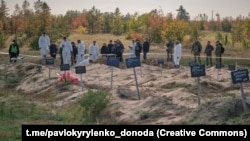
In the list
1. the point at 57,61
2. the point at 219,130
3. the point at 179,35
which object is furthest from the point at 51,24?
the point at 219,130

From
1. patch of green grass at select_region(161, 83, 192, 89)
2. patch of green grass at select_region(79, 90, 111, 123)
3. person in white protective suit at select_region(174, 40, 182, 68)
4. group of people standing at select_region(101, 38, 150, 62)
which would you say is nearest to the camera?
patch of green grass at select_region(79, 90, 111, 123)

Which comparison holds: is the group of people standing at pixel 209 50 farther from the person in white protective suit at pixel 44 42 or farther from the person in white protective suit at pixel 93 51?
the person in white protective suit at pixel 44 42

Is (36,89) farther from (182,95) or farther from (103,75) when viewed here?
(182,95)

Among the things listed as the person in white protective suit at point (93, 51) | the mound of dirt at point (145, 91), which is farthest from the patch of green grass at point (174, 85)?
the person in white protective suit at point (93, 51)

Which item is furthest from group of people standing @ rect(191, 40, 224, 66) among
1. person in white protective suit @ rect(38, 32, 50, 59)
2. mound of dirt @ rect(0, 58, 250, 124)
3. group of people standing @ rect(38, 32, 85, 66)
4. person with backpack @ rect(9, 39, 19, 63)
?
person with backpack @ rect(9, 39, 19, 63)

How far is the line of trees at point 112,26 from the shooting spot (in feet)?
148

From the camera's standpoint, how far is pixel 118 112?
1253 cm

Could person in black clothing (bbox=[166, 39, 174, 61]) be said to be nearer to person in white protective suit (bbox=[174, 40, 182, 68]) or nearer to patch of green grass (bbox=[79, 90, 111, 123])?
person in white protective suit (bbox=[174, 40, 182, 68])

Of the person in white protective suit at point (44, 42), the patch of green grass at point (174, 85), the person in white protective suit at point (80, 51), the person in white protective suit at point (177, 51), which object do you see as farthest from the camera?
the person in white protective suit at point (80, 51)

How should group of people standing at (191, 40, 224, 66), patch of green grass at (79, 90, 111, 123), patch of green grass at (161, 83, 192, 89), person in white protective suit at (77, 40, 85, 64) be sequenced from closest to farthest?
patch of green grass at (79, 90, 111, 123)
patch of green grass at (161, 83, 192, 89)
person in white protective suit at (77, 40, 85, 64)
group of people standing at (191, 40, 224, 66)

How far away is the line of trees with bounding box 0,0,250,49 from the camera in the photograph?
4503cm

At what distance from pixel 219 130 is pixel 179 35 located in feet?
128

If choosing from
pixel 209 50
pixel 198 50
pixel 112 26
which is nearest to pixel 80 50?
pixel 198 50

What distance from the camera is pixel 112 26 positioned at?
66.8 metres
